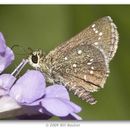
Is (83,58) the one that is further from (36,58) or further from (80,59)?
(36,58)

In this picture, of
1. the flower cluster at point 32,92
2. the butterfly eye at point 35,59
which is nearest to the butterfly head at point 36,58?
the butterfly eye at point 35,59

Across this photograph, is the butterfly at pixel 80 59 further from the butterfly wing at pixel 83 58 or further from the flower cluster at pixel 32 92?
the flower cluster at pixel 32 92

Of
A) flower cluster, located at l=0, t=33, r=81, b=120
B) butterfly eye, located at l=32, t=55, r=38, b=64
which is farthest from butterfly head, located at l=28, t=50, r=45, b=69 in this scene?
flower cluster, located at l=0, t=33, r=81, b=120

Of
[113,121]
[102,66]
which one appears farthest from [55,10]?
[113,121]

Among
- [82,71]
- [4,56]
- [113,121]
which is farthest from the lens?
[113,121]

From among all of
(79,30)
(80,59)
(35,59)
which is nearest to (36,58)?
(35,59)

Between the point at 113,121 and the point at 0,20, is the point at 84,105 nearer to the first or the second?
the point at 113,121
